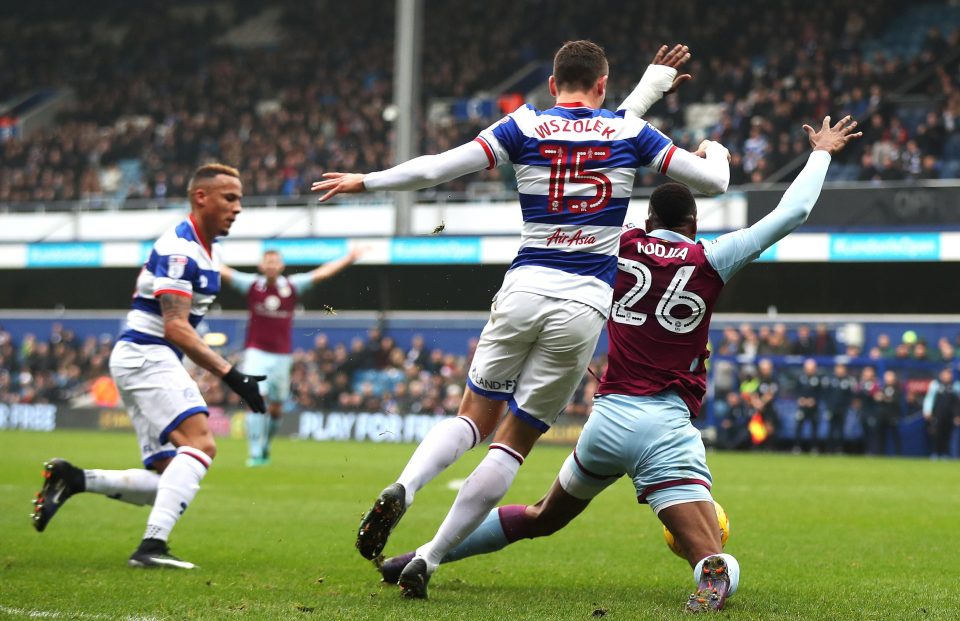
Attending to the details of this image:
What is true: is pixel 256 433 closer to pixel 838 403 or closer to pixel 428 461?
pixel 838 403

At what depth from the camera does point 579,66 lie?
5.57 metres

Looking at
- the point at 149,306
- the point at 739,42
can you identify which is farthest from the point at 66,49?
the point at 149,306

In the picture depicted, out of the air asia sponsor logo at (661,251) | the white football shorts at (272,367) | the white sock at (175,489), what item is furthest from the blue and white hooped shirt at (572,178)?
the white football shorts at (272,367)

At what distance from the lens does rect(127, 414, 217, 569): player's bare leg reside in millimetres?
6879

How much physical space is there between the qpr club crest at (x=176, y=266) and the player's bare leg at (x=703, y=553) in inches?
124

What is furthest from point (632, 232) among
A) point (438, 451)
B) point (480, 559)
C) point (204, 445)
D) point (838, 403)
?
point (838, 403)

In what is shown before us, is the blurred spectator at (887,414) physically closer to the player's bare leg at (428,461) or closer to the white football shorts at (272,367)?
the white football shorts at (272,367)

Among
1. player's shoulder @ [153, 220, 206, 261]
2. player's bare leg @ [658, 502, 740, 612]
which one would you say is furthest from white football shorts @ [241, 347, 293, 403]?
player's bare leg @ [658, 502, 740, 612]

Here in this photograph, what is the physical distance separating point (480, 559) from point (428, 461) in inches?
84.2

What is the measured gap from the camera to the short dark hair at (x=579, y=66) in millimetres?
5570

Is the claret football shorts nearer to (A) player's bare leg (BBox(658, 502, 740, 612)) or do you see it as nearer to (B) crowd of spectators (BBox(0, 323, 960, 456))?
(A) player's bare leg (BBox(658, 502, 740, 612))

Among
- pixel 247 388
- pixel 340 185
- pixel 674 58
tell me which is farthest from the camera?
pixel 247 388

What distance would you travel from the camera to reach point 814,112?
26438 mm

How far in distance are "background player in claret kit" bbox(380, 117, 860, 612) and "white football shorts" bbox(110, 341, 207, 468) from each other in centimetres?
212
